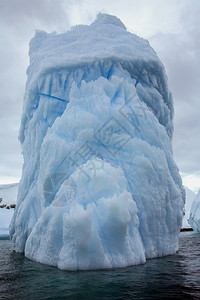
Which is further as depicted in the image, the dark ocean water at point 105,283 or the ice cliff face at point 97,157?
the ice cliff face at point 97,157

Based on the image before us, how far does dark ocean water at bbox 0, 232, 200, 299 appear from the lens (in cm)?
516

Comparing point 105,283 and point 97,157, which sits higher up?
point 97,157

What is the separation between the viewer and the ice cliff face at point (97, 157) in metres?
7.48

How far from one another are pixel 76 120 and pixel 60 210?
324 centimetres

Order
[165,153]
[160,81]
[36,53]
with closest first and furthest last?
[165,153], [160,81], [36,53]

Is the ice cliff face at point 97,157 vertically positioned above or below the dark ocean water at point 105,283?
above

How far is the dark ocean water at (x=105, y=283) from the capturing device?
16.9 feet

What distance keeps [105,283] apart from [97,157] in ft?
13.7

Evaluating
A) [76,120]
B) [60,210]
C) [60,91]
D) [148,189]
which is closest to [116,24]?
[60,91]

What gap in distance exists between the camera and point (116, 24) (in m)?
13.7

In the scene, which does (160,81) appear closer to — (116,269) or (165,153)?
(165,153)

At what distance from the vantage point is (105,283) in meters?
5.82

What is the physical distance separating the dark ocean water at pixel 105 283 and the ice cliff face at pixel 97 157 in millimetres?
638

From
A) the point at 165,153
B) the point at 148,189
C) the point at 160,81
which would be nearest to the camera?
the point at 148,189
